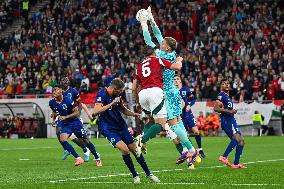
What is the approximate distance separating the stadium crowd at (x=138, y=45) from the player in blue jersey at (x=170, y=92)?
2165 centimetres

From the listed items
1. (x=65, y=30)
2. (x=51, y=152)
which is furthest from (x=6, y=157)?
(x=65, y=30)

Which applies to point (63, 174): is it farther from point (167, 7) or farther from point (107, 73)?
point (167, 7)

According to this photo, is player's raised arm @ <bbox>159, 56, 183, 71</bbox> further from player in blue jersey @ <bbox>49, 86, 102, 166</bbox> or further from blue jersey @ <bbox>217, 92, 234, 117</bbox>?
Answer: player in blue jersey @ <bbox>49, 86, 102, 166</bbox>

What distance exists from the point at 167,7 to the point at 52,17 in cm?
1012

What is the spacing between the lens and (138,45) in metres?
47.6

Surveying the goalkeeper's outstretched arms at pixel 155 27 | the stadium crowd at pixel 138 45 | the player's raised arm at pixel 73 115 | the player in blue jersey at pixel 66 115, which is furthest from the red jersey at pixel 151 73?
the stadium crowd at pixel 138 45

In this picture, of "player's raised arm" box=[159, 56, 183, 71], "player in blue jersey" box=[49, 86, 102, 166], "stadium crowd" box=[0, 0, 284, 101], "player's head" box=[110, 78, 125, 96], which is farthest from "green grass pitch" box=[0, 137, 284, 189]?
"stadium crowd" box=[0, 0, 284, 101]

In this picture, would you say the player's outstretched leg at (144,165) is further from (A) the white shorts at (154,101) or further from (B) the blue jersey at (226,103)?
(B) the blue jersey at (226,103)

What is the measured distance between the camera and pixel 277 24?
43.2m

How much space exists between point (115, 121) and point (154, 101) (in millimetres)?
1449

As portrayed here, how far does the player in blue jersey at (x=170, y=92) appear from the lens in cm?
1650

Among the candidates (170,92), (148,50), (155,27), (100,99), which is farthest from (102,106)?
(170,92)

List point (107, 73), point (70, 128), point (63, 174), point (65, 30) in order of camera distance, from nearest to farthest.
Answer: point (63, 174) < point (70, 128) < point (107, 73) < point (65, 30)

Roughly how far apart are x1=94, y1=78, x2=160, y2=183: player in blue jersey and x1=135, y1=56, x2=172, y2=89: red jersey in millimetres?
1243
